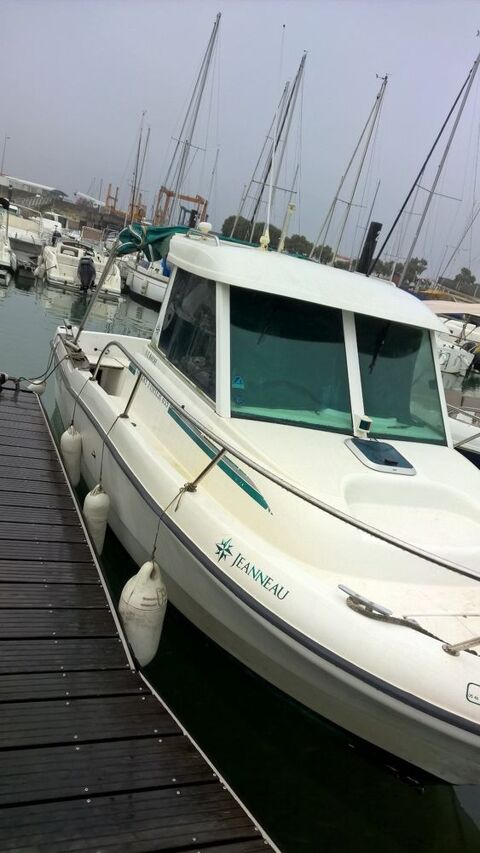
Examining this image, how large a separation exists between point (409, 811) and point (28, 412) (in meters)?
5.24

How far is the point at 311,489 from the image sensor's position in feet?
10.2

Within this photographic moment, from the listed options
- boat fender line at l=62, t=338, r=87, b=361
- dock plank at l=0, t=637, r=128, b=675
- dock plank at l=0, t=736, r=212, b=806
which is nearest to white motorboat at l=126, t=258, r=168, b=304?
boat fender line at l=62, t=338, r=87, b=361

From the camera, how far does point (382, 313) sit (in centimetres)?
411

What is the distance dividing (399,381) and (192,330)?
1.64 meters

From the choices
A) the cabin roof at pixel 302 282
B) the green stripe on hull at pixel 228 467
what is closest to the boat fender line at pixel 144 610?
the green stripe on hull at pixel 228 467

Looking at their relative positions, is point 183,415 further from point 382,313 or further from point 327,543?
point 382,313

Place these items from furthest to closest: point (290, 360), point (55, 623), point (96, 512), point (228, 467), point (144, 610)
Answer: point (96, 512) < point (290, 360) < point (228, 467) < point (55, 623) < point (144, 610)

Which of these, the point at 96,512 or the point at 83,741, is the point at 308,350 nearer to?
the point at 96,512

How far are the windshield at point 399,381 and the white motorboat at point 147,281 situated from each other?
18.9m

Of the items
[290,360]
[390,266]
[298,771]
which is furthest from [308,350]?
[390,266]

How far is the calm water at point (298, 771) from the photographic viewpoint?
2.85 m

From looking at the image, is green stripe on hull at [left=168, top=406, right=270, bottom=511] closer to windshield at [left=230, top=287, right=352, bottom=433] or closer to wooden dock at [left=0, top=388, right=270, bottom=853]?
windshield at [left=230, top=287, right=352, bottom=433]

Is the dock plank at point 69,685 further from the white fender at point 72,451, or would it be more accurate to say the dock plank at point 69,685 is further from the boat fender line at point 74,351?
the boat fender line at point 74,351

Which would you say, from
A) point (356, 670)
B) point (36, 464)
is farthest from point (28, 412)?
point (356, 670)
